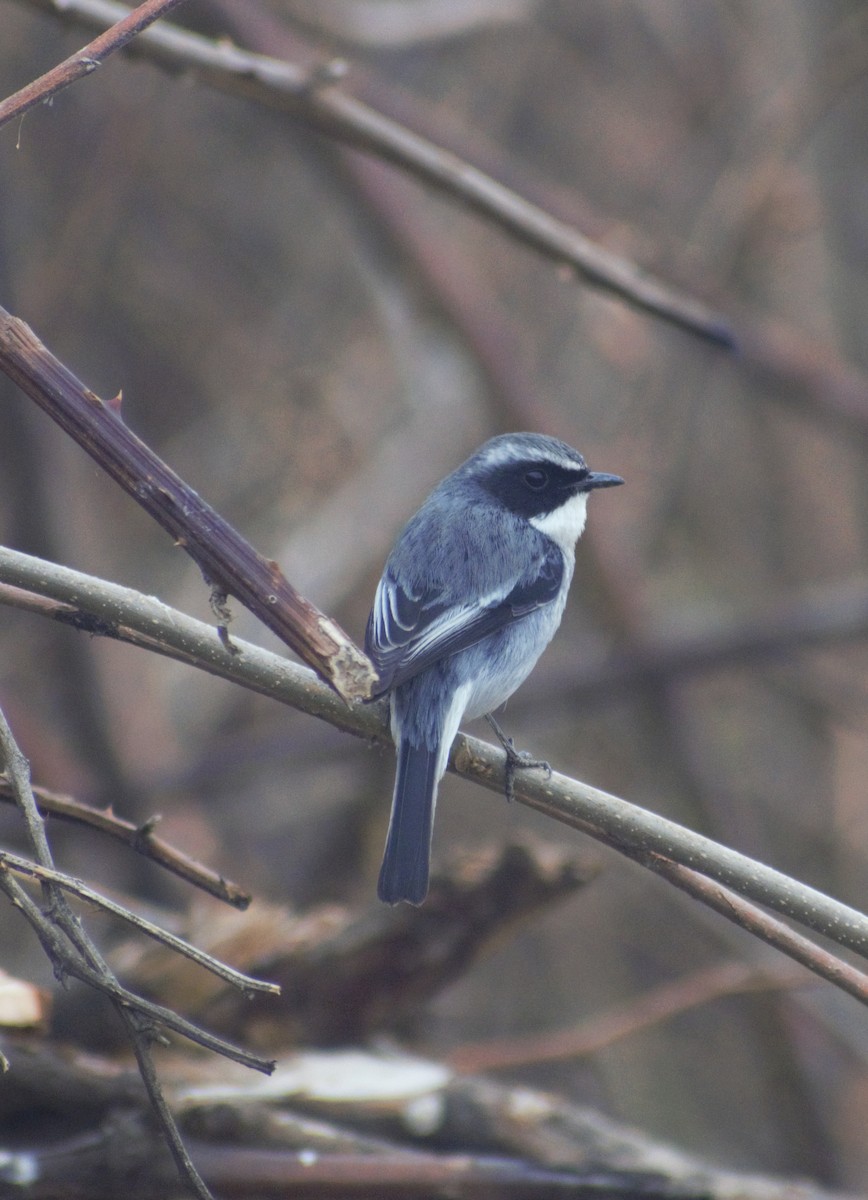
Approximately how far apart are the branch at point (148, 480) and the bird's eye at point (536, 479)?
7.06ft

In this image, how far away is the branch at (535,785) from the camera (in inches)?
76.4

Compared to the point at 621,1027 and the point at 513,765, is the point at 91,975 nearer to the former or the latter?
the point at 513,765

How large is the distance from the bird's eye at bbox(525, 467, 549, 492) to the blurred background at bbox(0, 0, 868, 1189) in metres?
1.36

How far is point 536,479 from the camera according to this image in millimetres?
4008

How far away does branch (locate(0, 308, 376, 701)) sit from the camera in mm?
1823

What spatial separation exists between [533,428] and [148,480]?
364 centimetres

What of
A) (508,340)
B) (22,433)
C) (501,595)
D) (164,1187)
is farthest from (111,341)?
(164,1187)

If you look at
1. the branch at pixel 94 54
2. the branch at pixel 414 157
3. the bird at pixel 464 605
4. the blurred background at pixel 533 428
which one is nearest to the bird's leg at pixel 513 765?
the bird at pixel 464 605

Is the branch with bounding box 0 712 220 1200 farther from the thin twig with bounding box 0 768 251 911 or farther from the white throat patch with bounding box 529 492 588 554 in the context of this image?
the white throat patch with bounding box 529 492 588 554

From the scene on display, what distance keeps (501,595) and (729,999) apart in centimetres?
411

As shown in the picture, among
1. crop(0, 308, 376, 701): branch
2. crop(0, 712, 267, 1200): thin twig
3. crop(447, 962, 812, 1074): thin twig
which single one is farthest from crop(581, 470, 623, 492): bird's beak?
crop(0, 712, 267, 1200): thin twig

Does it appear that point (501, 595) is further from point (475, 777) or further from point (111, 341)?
point (111, 341)

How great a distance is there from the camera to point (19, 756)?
6.20ft

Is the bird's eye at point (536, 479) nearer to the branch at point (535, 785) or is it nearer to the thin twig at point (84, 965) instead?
the branch at point (535, 785)
